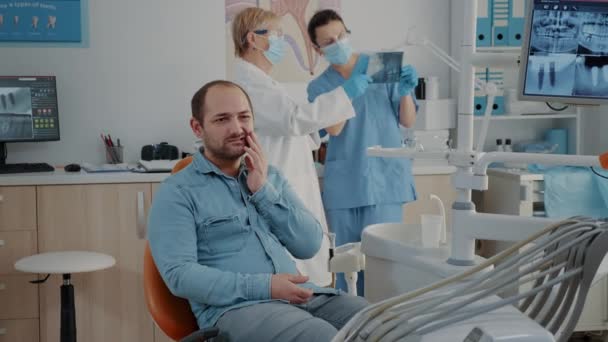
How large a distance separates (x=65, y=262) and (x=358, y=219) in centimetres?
110

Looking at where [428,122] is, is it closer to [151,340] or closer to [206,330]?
[151,340]

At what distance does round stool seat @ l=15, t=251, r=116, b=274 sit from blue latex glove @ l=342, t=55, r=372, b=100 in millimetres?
1082

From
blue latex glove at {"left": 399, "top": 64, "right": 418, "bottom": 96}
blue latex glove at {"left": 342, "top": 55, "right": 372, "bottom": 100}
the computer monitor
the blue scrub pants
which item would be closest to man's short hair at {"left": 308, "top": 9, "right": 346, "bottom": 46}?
blue latex glove at {"left": 342, "top": 55, "right": 372, "bottom": 100}

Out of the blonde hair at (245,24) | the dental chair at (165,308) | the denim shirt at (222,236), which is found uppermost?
the blonde hair at (245,24)

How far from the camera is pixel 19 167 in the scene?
10.7 ft

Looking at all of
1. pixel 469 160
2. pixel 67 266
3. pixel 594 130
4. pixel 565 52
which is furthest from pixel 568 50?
pixel 594 130

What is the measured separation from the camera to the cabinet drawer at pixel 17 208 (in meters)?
3.11

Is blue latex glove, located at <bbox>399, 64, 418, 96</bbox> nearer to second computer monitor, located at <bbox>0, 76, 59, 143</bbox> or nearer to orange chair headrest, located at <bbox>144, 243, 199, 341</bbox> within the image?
orange chair headrest, located at <bbox>144, 243, 199, 341</bbox>

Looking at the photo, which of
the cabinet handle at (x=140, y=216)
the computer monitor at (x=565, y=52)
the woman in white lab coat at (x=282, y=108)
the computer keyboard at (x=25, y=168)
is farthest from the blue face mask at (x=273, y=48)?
the computer monitor at (x=565, y=52)

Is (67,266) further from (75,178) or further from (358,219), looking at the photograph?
(358,219)

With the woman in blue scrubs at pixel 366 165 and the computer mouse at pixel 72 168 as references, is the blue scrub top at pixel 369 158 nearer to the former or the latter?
the woman in blue scrubs at pixel 366 165

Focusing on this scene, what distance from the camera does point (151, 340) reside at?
3.24 meters

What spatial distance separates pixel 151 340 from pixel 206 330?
1760 mm

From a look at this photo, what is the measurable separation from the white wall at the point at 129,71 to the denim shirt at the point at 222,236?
1763 mm
